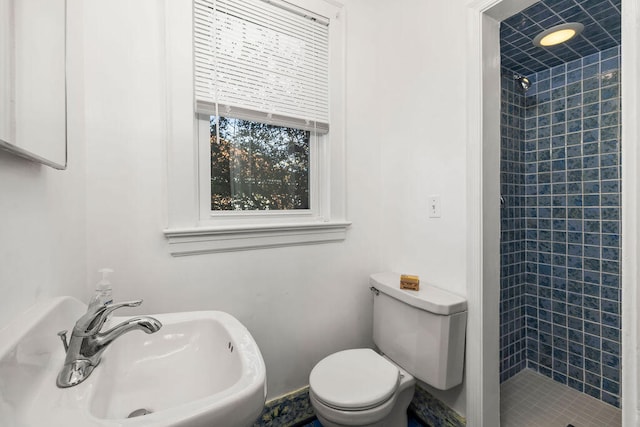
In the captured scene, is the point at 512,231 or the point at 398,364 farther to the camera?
the point at 512,231

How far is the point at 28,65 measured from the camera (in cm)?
59

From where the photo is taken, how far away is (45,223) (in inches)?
28.8

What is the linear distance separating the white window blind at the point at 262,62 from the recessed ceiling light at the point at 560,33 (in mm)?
1104

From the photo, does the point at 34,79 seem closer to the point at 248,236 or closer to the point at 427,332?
the point at 248,236

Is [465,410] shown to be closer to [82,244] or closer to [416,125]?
[416,125]

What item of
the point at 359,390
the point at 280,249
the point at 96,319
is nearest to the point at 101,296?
the point at 96,319

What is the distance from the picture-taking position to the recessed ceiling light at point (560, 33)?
1328mm

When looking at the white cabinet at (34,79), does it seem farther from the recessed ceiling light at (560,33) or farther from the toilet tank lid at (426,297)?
the recessed ceiling light at (560,33)

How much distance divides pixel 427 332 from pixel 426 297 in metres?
Answer: 0.15

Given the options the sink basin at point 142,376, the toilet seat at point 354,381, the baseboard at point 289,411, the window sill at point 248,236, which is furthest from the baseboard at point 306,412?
the window sill at point 248,236

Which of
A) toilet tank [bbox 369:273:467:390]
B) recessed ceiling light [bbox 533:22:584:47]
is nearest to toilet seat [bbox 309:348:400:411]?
toilet tank [bbox 369:273:467:390]

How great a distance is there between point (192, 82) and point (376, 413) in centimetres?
149

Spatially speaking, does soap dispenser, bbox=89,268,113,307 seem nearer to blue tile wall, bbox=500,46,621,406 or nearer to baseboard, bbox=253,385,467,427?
baseboard, bbox=253,385,467,427

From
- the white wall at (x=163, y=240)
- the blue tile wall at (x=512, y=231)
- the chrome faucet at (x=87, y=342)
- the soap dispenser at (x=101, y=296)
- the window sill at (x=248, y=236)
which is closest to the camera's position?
the chrome faucet at (x=87, y=342)
